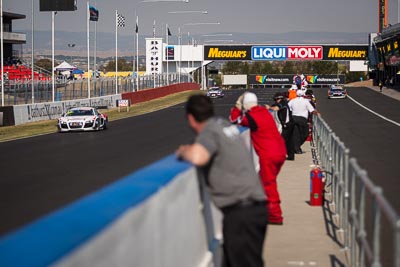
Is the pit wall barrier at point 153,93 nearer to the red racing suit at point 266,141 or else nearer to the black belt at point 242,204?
the red racing suit at point 266,141

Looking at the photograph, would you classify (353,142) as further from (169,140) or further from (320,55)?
(320,55)

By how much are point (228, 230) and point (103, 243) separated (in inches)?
97.8

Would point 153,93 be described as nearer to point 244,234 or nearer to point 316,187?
point 316,187

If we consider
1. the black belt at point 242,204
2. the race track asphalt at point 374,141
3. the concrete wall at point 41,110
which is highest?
the black belt at point 242,204

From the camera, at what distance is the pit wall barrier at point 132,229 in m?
3.50

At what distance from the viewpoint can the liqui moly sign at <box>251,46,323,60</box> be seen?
4653 inches

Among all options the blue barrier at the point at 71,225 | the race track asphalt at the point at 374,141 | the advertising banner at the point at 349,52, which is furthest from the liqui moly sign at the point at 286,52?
the blue barrier at the point at 71,225

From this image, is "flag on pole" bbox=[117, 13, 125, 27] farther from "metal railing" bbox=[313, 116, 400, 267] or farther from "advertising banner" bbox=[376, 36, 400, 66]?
"metal railing" bbox=[313, 116, 400, 267]

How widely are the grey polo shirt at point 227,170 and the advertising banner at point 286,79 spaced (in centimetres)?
13389

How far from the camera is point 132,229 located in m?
4.59

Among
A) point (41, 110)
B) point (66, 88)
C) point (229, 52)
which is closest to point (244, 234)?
point (41, 110)

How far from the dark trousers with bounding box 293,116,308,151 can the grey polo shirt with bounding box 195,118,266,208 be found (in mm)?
14804

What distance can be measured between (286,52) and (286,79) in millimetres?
22918

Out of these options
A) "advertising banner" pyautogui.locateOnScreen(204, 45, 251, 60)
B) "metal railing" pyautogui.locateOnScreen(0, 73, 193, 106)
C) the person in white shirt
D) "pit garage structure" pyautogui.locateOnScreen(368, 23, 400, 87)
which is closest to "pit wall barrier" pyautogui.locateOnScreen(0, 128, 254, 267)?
the person in white shirt
